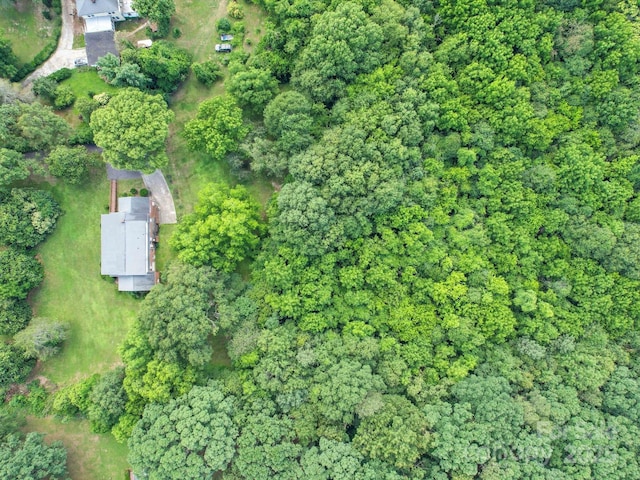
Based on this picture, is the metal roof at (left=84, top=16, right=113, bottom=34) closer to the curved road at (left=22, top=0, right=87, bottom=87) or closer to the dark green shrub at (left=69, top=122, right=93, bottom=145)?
the curved road at (left=22, top=0, right=87, bottom=87)

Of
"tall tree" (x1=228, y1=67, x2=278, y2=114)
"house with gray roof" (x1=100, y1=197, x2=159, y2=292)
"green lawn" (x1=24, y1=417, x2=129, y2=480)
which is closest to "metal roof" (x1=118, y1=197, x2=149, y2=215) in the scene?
"house with gray roof" (x1=100, y1=197, x2=159, y2=292)

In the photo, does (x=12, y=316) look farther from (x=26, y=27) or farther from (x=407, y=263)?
(x=407, y=263)

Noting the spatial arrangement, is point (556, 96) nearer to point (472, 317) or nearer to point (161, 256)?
point (472, 317)

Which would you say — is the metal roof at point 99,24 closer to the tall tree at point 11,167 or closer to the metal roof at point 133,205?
the tall tree at point 11,167


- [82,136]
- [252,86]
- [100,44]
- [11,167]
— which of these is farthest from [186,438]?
A: [100,44]

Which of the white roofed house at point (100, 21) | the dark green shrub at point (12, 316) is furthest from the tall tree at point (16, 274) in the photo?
the white roofed house at point (100, 21)

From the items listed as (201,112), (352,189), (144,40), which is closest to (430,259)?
(352,189)
